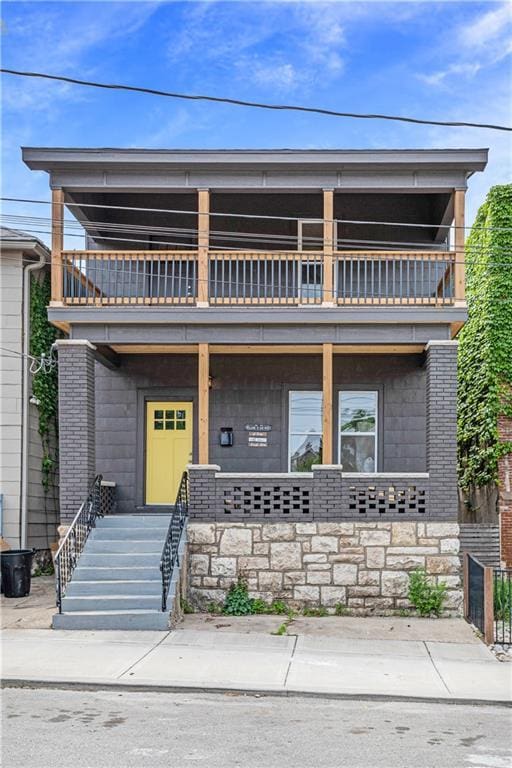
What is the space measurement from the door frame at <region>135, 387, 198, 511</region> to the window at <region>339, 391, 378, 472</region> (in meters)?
2.83

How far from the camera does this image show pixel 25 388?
15.4m

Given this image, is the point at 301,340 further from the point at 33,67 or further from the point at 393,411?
the point at 33,67

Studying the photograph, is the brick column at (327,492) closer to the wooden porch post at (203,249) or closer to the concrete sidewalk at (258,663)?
the concrete sidewalk at (258,663)

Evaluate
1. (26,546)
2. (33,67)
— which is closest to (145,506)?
(26,546)

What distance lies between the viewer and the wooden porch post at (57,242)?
13391mm

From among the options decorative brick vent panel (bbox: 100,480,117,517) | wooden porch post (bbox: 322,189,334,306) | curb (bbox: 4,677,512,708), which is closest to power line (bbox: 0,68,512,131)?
wooden porch post (bbox: 322,189,334,306)

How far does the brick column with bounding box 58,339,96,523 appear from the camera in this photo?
1335 centimetres

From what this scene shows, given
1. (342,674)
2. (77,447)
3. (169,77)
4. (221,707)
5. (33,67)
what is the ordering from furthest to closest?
(77,447), (169,77), (33,67), (342,674), (221,707)

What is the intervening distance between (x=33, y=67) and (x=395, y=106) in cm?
577

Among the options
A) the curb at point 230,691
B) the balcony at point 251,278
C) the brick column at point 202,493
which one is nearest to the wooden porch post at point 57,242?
the balcony at point 251,278

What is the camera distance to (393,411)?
1536cm

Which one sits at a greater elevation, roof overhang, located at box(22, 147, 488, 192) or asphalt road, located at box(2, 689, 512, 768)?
roof overhang, located at box(22, 147, 488, 192)

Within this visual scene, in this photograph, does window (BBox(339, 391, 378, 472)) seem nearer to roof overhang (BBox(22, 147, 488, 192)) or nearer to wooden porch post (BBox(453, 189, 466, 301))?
wooden porch post (BBox(453, 189, 466, 301))

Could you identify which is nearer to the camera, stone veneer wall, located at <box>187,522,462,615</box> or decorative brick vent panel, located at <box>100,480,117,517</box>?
stone veneer wall, located at <box>187,522,462,615</box>
